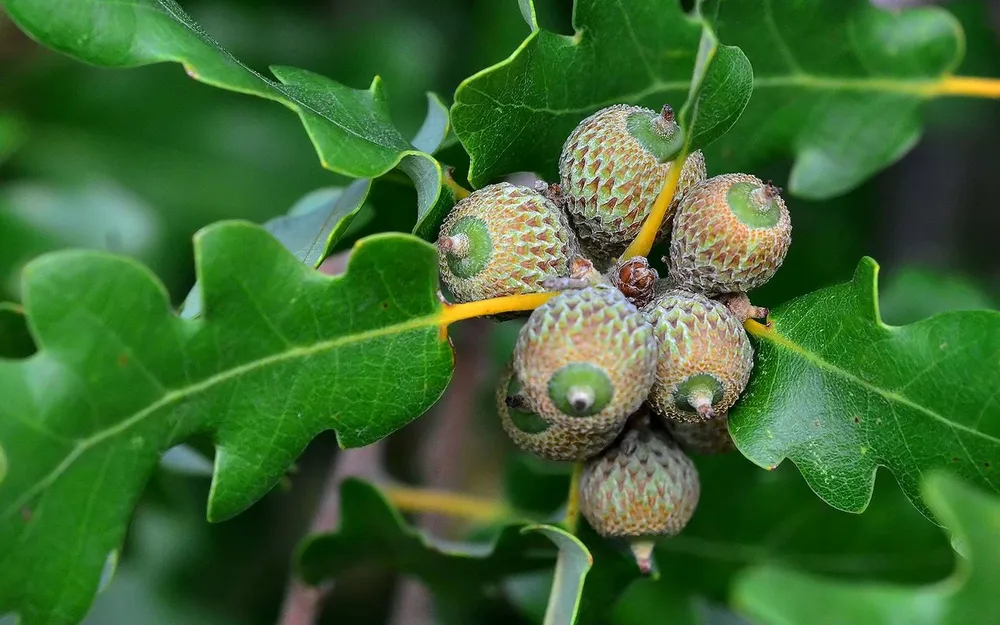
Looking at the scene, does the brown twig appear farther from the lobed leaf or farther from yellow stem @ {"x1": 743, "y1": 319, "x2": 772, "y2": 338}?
yellow stem @ {"x1": 743, "y1": 319, "x2": 772, "y2": 338}

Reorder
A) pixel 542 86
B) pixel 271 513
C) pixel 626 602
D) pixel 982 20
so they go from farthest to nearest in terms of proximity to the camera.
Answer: pixel 271 513
pixel 982 20
pixel 626 602
pixel 542 86

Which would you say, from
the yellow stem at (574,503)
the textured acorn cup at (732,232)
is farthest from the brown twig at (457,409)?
the textured acorn cup at (732,232)

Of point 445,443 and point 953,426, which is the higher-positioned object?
point 953,426

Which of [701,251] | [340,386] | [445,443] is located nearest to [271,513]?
[445,443]

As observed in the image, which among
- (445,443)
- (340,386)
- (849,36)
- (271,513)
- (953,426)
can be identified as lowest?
(271,513)

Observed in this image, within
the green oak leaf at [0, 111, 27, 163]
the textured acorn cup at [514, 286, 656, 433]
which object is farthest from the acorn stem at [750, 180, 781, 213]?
the green oak leaf at [0, 111, 27, 163]

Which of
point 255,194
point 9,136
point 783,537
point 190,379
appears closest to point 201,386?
point 190,379

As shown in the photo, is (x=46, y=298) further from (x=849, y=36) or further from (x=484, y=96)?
(x=849, y=36)

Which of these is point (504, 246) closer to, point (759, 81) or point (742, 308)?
point (742, 308)
